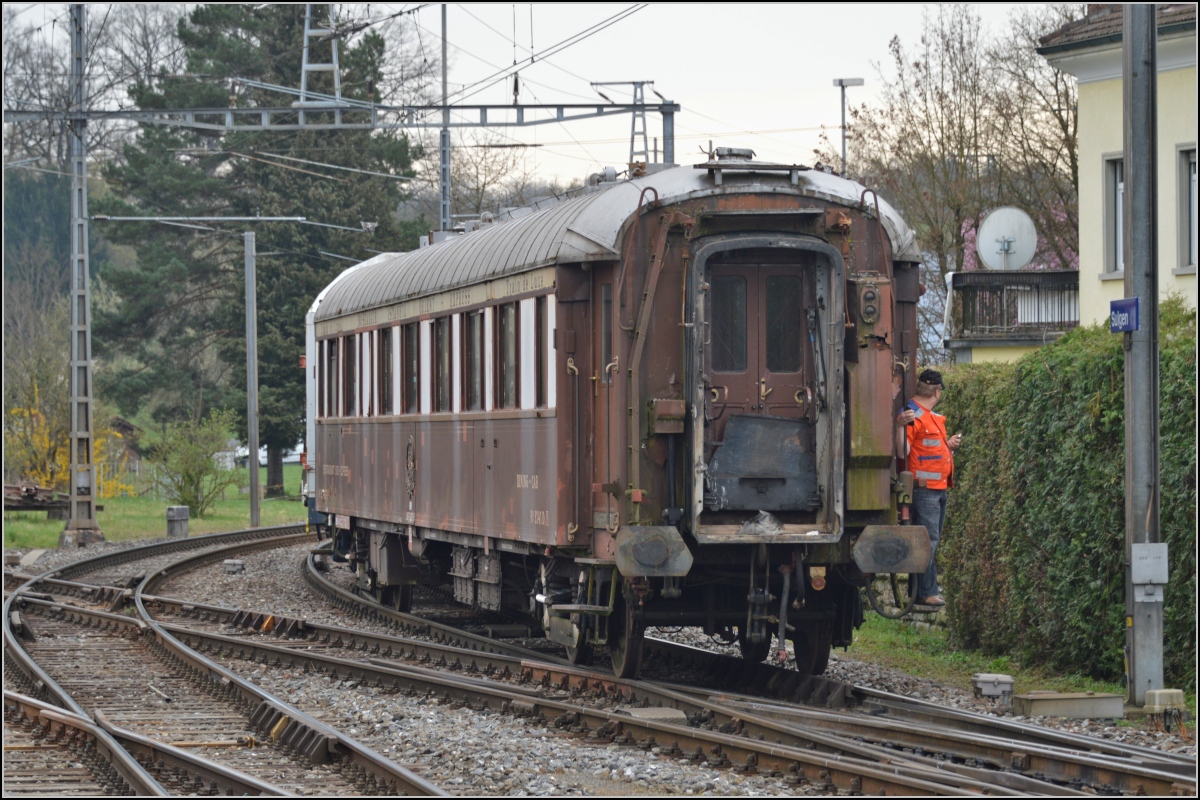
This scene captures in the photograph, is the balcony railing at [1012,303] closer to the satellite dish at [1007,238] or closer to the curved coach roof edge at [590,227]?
the satellite dish at [1007,238]

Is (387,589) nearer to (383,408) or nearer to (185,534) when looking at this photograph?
(383,408)

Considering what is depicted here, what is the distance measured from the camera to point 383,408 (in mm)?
17859

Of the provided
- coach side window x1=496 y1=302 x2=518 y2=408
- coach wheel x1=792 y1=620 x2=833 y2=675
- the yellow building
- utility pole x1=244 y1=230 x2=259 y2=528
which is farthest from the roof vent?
utility pole x1=244 y1=230 x2=259 y2=528

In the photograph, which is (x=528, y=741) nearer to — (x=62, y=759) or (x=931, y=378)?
(x=62, y=759)

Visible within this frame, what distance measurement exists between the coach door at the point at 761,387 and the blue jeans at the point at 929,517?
0.91 metres

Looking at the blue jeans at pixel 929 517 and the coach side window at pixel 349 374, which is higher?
the coach side window at pixel 349 374

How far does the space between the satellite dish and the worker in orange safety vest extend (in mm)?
10374

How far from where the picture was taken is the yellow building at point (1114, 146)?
2188cm

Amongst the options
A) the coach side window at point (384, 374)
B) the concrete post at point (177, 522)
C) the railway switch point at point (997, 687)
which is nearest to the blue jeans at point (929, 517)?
the railway switch point at point (997, 687)

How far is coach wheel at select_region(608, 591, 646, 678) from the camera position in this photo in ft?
38.2

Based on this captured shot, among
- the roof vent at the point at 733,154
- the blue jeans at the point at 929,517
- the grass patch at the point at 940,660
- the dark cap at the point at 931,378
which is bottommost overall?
the grass patch at the point at 940,660

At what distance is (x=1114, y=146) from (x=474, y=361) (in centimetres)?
1286

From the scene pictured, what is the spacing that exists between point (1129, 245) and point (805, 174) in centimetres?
223

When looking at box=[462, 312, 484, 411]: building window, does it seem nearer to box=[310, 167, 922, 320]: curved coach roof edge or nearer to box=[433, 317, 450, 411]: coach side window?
box=[310, 167, 922, 320]: curved coach roof edge
